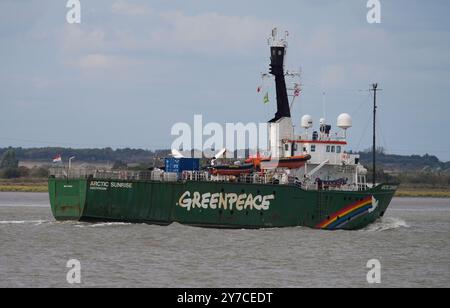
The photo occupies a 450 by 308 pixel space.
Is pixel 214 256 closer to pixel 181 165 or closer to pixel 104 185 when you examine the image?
pixel 104 185

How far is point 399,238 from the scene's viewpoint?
58406mm

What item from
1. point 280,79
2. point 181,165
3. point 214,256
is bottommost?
point 214,256

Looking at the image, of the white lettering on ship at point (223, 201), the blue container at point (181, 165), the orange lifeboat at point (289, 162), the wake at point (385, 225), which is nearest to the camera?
the white lettering on ship at point (223, 201)

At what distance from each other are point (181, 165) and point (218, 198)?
3.95 m

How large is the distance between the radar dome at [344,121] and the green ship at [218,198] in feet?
14.8

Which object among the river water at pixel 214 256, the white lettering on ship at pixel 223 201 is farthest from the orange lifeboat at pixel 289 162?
the river water at pixel 214 256

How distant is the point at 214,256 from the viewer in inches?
1861

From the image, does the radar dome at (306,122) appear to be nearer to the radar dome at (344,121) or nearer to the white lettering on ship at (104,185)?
the radar dome at (344,121)

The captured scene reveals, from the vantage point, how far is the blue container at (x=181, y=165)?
201 feet

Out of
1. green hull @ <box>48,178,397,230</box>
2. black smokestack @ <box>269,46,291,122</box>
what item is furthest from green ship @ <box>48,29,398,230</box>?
black smokestack @ <box>269,46,291,122</box>

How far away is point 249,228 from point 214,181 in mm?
3681

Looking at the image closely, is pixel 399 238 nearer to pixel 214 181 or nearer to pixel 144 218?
pixel 214 181

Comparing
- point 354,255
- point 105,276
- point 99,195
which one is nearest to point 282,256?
point 354,255

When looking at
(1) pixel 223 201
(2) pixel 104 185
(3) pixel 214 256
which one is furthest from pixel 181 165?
(3) pixel 214 256
